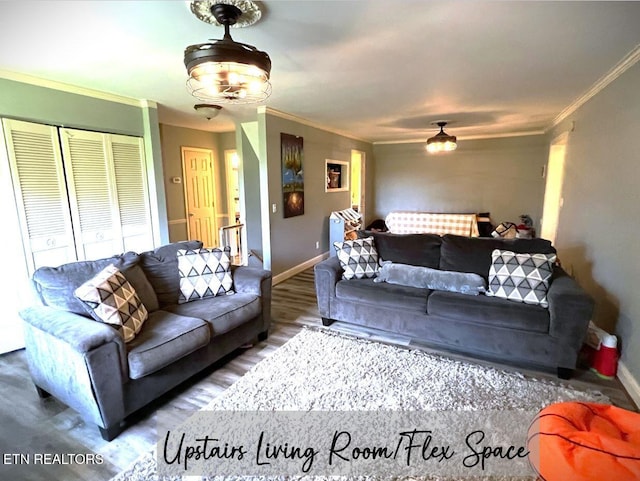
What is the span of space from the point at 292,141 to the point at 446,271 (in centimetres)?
280

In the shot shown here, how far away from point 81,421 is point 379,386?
6.32 feet

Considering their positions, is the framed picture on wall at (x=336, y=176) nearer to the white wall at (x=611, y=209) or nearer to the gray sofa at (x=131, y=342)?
the gray sofa at (x=131, y=342)

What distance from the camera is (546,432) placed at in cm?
137

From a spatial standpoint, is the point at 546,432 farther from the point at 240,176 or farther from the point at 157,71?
the point at 240,176

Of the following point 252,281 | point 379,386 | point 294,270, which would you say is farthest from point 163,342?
point 294,270

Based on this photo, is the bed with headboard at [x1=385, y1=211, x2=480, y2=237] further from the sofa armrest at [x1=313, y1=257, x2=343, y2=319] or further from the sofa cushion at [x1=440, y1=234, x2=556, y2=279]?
the sofa armrest at [x1=313, y1=257, x2=343, y2=319]

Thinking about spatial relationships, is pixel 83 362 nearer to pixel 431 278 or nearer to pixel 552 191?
pixel 431 278

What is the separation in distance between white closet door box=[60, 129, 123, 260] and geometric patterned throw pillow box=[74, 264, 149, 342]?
4.56 ft

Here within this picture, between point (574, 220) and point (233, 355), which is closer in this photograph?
point (233, 355)

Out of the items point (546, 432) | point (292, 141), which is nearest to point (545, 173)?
point (292, 141)

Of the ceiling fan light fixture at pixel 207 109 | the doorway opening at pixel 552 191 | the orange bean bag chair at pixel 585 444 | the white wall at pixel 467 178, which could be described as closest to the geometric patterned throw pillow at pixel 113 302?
the orange bean bag chair at pixel 585 444

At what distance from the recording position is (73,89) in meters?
3.12

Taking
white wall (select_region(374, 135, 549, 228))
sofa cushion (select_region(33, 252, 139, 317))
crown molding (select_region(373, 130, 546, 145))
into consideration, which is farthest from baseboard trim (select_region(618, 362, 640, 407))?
crown molding (select_region(373, 130, 546, 145))

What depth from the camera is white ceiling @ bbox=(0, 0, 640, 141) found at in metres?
1.76
